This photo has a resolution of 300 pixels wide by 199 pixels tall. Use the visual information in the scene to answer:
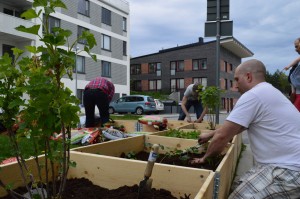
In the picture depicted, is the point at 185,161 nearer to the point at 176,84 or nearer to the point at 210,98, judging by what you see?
the point at 210,98

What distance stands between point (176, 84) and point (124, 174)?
163 feet

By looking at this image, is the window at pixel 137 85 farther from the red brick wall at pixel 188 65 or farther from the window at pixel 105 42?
the window at pixel 105 42

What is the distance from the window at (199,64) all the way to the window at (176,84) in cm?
355

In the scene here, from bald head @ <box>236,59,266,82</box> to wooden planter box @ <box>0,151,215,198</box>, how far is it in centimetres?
109

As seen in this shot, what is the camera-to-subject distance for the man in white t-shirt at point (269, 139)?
2.56 metres

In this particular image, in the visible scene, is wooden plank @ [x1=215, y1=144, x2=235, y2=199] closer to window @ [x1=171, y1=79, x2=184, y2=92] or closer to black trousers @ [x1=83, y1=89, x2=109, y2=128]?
black trousers @ [x1=83, y1=89, x2=109, y2=128]

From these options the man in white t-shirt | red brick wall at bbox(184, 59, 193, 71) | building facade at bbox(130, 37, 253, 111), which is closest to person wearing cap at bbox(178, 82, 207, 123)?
the man in white t-shirt

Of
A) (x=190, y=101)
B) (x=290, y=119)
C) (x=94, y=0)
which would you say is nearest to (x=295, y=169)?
(x=290, y=119)

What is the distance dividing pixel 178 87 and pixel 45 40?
167 ft

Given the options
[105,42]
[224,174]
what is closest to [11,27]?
[105,42]

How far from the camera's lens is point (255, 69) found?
115 inches

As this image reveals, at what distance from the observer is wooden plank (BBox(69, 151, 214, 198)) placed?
2482mm

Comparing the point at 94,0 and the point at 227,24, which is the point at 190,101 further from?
the point at 94,0

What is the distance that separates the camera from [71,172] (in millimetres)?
3043
